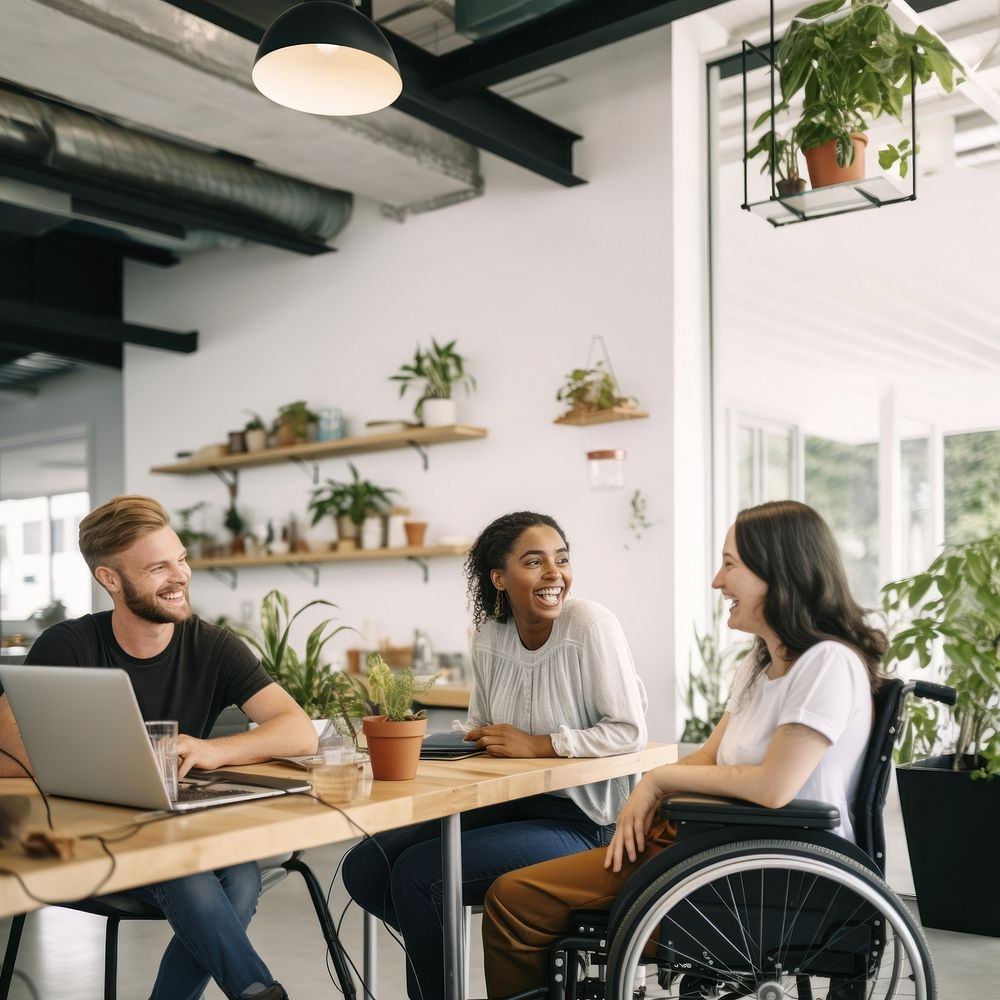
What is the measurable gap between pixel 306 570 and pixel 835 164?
12.1 ft

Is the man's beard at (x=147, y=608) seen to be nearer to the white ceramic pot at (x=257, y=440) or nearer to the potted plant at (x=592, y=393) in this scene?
the potted plant at (x=592, y=393)

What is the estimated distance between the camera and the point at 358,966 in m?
3.21

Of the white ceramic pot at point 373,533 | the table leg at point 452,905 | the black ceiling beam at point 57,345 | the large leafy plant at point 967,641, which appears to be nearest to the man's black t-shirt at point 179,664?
the table leg at point 452,905

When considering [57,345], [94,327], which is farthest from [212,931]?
[57,345]

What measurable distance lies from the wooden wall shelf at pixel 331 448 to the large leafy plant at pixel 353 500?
0.16m

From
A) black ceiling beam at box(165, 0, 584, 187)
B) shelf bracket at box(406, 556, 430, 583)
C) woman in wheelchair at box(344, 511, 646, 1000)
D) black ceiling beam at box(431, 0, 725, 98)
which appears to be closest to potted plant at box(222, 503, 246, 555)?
shelf bracket at box(406, 556, 430, 583)

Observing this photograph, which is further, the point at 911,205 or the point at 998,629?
the point at 911,205

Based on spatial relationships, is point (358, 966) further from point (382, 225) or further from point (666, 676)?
point (382, 225)

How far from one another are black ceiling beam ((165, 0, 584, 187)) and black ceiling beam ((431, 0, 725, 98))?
6cm

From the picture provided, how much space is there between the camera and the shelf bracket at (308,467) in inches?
234

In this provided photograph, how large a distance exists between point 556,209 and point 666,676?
2.07 meters

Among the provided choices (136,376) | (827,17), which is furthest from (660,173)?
(136,376)

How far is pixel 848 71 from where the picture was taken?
304 centimetres

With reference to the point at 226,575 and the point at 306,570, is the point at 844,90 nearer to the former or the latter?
the point at 306,570
